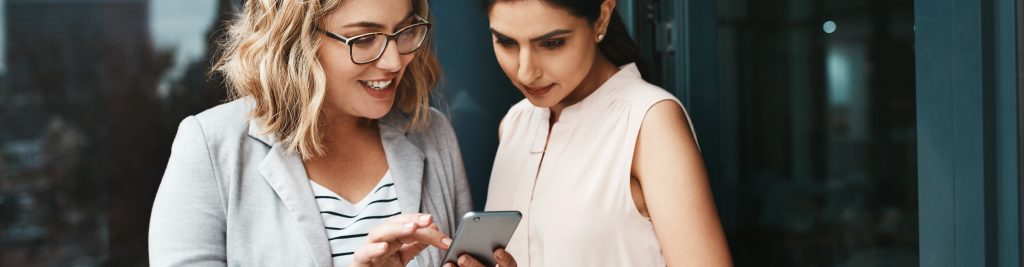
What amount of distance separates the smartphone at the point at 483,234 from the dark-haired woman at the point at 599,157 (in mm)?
35

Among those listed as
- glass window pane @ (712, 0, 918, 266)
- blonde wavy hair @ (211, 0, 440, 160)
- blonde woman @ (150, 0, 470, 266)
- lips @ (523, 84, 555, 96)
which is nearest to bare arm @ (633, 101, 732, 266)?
lips @ (523, 84, 555, 96)

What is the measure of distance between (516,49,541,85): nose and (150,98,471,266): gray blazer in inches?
14.8

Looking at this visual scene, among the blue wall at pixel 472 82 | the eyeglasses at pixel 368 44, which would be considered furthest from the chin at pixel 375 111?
the blue wall at pixel 472 82

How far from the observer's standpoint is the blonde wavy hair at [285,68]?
1.73 m

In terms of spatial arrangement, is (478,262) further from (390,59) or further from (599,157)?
(390,59)

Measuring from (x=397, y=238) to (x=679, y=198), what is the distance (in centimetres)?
50

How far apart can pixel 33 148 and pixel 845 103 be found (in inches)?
108

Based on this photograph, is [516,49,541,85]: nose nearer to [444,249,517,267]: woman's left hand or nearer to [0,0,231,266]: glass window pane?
[444,249,517,267]: woman's left hand

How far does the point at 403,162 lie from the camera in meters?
1.90

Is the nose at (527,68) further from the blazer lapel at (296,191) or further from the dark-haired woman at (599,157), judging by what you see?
the blazer lapel at (296,191)

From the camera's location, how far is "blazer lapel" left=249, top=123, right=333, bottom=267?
1.71m

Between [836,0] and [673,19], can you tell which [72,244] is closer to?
[673,19]

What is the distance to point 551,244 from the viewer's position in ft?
5.67

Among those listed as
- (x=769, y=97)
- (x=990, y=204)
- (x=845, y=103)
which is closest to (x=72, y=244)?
(x=769, y=97)
